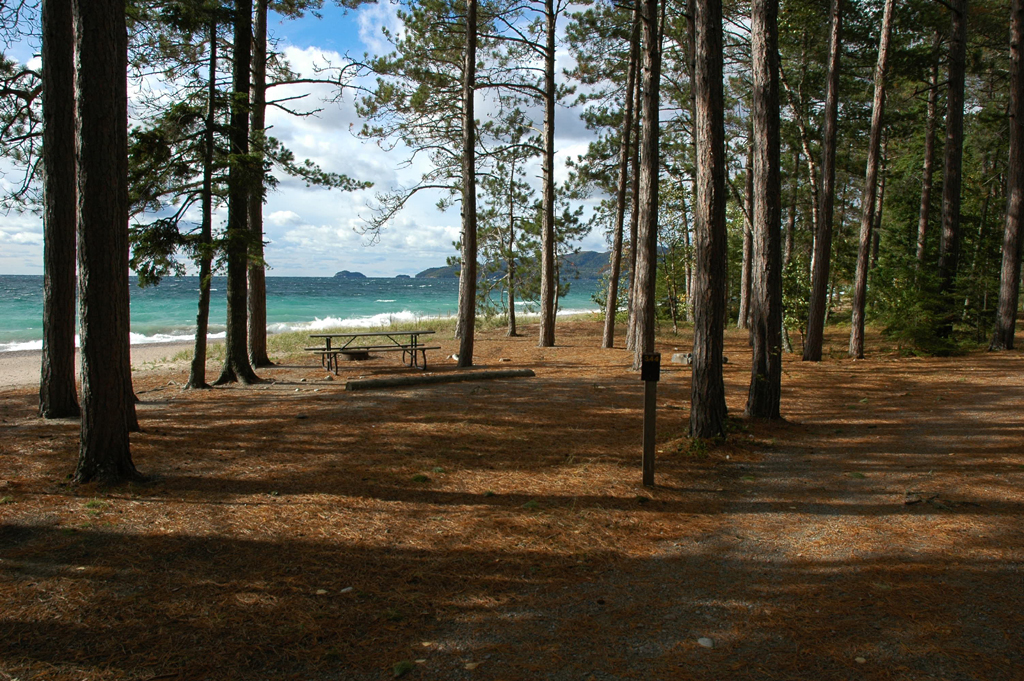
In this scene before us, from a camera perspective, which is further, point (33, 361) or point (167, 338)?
point (167, 338)

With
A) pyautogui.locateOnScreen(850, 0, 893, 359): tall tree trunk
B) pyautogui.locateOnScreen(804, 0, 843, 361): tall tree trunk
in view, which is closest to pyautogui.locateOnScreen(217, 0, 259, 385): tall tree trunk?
pyautogui.locateOnScreen(804, 0, 843, 361): tall tree trunk

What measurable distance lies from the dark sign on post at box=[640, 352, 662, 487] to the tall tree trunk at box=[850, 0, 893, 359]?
31.6 feet

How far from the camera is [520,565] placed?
11.6 feet

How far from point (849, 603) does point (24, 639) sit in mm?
3871

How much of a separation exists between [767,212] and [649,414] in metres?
3.72

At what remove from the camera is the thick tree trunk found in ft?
23.3

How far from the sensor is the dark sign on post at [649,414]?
4.89 meters

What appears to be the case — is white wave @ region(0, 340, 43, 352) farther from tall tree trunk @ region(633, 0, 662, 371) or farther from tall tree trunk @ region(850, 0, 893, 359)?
tall tree trunk @ region(850, 0, 893, 359)

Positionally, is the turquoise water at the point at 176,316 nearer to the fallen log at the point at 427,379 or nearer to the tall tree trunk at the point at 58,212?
the tall tree trunk at the point at 58,212

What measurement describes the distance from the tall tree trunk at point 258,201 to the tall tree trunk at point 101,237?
4160 millimetres

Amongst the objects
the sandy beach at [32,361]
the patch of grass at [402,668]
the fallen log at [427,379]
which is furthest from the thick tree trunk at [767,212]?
the sandy beach at [32,361]

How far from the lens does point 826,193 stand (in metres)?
12.3

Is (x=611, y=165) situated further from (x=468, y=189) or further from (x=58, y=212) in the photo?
(x=58, y=212)

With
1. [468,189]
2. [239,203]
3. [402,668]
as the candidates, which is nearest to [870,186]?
[468,189]
